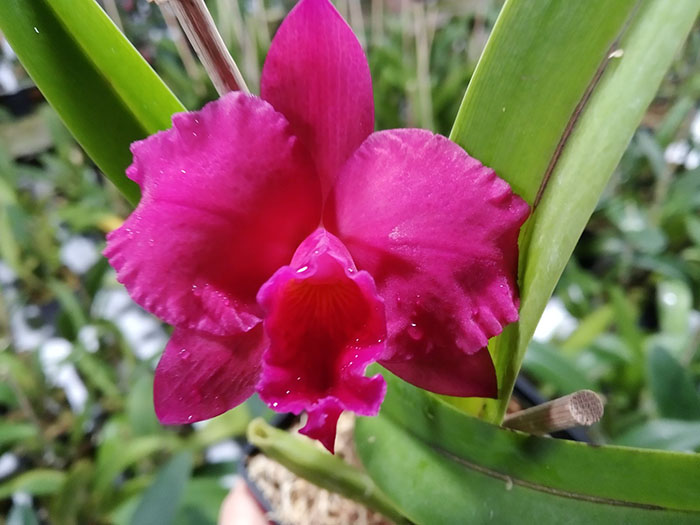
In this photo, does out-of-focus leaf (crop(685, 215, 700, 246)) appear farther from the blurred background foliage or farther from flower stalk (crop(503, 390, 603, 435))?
flower stalk (crop(503, 390, 603, 435))

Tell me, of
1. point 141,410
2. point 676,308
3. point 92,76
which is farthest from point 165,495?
point 676,308

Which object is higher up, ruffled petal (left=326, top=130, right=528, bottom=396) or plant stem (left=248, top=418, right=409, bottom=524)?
ruffled petal (left=326, top=130, right=528, bottom=396)

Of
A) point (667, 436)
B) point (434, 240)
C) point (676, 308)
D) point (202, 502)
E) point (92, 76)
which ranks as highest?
point (92, 76)

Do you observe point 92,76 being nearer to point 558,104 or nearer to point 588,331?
point 558,104

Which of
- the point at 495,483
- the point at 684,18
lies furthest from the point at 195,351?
the point at 684,18

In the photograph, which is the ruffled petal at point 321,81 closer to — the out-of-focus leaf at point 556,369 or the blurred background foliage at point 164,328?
the blurred background foliage at point 164,328

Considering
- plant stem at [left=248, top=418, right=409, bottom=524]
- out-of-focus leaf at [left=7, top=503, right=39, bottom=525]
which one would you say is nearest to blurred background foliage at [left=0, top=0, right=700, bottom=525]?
out-of-focus leaf at [left=7, top=503, right=39, bottom=525]
